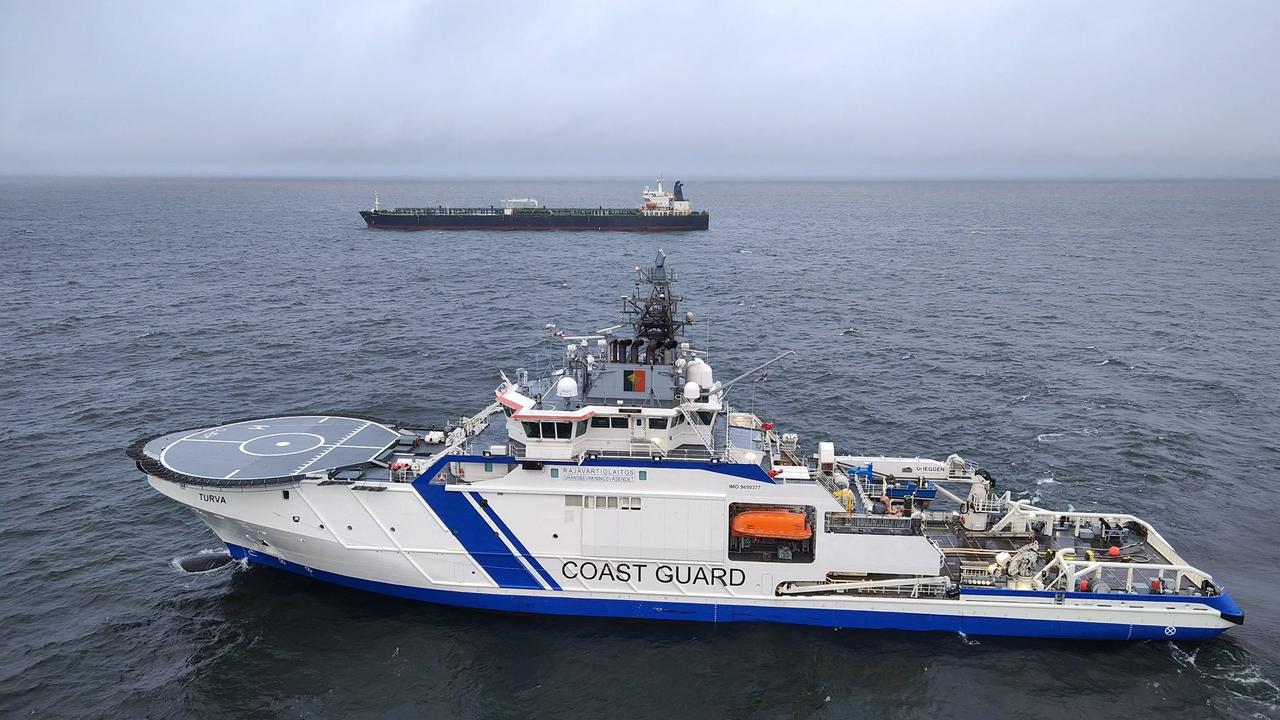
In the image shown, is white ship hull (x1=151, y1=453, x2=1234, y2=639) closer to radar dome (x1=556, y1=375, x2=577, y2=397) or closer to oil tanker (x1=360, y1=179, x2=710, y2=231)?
radar dome (x1=556, y1=375, x2=577, y2=397)

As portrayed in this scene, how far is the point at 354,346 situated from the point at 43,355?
1887 centimetres

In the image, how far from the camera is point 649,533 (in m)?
23.8

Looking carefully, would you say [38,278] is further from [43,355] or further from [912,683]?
[912,683]

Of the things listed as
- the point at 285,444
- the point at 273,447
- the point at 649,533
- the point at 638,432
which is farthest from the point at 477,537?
the point at 273,447

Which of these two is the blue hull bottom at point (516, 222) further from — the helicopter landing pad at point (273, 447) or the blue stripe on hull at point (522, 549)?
the blue stripe on hull at point (522, 549)

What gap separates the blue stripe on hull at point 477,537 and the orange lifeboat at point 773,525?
254 inches

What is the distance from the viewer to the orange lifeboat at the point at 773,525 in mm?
23406

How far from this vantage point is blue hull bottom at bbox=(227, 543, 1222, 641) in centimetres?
2325

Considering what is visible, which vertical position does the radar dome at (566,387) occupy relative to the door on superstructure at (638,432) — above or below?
above

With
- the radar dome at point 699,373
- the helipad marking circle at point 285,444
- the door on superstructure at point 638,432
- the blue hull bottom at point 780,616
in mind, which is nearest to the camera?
the blue hull bottom at point 780,616

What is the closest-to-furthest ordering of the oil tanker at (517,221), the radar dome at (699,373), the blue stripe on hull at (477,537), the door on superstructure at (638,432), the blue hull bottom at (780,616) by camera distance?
1. the blue hull bottom at (780,616)
2. the blue stripe on hull at (477,537)
3. the door on superstructure at (638,432)
4. the radar dome at (699,373)
5. the oil tanker at (517,221)

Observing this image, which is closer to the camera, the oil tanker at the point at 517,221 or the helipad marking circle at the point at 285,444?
the helipad marking circle at the point at 285,444

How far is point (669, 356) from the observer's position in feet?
82.4

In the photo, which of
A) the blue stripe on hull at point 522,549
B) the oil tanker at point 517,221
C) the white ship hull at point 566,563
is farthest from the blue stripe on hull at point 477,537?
the oil tanker at point 517,221
